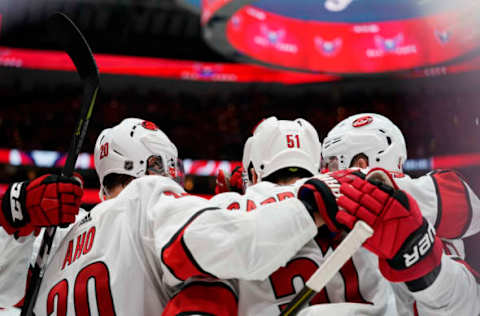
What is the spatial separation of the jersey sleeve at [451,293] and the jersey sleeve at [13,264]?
4.83ft

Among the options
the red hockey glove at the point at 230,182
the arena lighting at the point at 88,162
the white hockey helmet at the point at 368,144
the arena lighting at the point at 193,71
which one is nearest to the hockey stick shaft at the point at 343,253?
the white hockey helmet at the point at 368,144

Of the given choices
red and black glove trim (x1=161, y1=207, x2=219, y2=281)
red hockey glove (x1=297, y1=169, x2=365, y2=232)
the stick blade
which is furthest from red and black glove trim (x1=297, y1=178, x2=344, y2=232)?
the stick blade

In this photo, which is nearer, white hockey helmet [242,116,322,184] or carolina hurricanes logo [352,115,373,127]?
white hockey helmet [242,116,322,184]

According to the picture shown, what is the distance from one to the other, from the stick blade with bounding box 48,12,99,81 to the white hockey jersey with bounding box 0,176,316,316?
2.58 ft

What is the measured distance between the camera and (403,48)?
803 centimetres

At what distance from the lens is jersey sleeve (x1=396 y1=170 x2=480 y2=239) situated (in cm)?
184

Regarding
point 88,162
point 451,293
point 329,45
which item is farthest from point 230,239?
point 88,162

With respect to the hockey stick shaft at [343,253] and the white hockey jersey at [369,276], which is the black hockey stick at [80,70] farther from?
the hockey stick shaft at [343,253]

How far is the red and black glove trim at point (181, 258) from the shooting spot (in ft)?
5.06

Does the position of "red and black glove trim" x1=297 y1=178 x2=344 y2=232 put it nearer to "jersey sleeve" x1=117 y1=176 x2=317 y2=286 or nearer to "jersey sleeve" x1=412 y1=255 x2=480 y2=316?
"jersey sleeve" x1=117 y1=176 x2=317 y2=286

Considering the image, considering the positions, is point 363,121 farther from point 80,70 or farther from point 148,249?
point 80,70

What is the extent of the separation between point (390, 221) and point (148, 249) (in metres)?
0.81

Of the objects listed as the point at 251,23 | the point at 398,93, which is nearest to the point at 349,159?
the point at 251,23

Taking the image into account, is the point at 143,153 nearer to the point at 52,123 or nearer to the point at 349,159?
the point at 349,159
